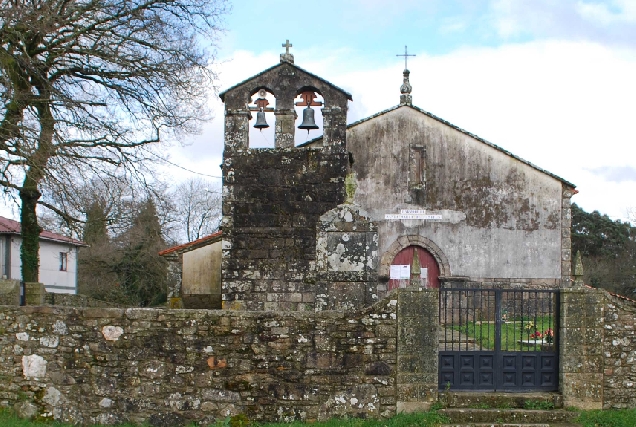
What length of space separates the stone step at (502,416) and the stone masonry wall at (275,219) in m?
5.50

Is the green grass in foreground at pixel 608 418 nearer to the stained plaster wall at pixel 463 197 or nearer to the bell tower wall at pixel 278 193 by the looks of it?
the bell tower wall at pixel 278 193

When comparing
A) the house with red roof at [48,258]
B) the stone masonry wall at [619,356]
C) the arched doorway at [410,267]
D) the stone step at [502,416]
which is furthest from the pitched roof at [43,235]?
the stone masonry wall at [619,356]

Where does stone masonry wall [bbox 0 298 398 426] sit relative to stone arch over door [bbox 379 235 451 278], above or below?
below

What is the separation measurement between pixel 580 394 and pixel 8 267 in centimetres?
2821

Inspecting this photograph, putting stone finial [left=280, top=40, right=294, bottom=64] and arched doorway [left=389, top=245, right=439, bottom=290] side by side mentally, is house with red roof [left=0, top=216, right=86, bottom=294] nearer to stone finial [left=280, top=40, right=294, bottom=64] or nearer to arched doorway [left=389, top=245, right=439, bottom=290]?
arched doorway [left=389, top=245, right=439, bottom=290]

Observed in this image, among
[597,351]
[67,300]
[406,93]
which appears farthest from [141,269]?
[597,351]

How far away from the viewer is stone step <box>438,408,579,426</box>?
8.05 meters

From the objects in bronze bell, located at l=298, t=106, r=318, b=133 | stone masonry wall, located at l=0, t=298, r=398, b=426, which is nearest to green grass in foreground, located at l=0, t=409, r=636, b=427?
stone masonry wall, located at l=0, t=298, r=398, b=426

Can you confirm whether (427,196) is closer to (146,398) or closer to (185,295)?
(185,295)

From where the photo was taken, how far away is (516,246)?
66.1 ft

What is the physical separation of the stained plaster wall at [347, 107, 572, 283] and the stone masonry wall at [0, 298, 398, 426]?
1191 centimetres

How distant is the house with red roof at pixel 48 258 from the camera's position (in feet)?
101

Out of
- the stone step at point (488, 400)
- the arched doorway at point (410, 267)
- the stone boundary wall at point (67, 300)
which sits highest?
the arched doorway at point (410, 267)

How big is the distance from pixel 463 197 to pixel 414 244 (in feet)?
6.87
